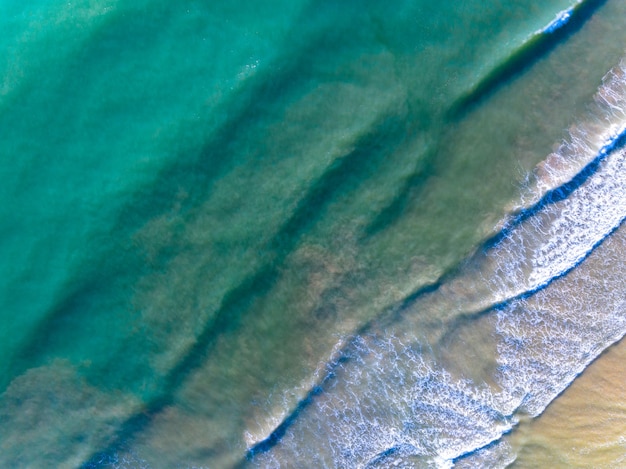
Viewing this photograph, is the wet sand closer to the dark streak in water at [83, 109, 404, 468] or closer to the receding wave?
the receding wave

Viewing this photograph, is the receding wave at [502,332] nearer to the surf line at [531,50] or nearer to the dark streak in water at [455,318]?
the dark streak in water at [455,318]

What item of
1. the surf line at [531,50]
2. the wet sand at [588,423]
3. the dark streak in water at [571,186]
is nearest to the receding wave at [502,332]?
the dark streak in water at [571,186]

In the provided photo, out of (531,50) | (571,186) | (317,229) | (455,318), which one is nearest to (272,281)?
(317,229)

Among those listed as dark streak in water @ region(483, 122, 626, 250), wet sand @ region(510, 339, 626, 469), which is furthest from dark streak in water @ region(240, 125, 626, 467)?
wet sand @ region(510, 339, 626, 469)

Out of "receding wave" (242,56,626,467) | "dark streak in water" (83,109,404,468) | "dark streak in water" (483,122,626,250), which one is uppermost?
"dark streak in water" (83,109,404,468)

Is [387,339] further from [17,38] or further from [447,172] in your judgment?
[17,38]

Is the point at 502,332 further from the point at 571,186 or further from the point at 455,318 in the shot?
the point at 571,186

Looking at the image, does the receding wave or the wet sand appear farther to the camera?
the wet sand

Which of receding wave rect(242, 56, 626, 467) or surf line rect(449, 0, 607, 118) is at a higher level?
surf line rect(449, 0, 607, 118)
